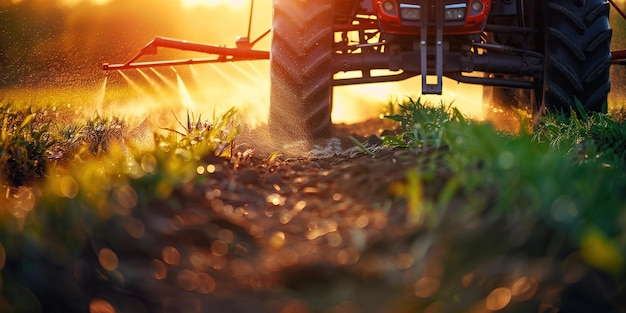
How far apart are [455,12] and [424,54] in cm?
40

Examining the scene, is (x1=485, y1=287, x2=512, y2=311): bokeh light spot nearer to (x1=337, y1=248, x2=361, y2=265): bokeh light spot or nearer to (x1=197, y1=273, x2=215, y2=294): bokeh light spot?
(x1=337, y1=248, x2=361, y2=265): bokeh light spot

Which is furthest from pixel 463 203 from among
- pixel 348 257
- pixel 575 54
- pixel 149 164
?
pixel 575 54

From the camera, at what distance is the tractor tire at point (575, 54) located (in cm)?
638

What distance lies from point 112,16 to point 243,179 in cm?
1013

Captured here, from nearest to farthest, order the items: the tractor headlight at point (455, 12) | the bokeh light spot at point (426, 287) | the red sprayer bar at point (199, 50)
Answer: the bokeh light spot at point (426, 287) → the tractor headlight at point (455, 12) → the red sprayer bar at point (199, 50)

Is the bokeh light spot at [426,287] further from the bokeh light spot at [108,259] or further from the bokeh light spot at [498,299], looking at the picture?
the bokeh light spot at [108,259]

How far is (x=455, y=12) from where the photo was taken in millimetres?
6023

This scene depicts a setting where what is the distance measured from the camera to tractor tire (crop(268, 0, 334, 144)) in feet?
20.2

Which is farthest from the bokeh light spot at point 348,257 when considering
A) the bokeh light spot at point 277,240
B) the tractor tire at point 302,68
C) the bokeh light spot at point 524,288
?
the tractor tire at point 302,68

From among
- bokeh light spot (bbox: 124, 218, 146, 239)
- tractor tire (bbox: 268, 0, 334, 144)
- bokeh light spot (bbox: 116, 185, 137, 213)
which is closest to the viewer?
bokeh light spot (bbox: 124, 218, 146, 239)

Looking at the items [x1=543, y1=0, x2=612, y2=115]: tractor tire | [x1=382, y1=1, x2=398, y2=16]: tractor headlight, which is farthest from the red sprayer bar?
[x1=543, y1=0, x2=612, y2=115]: tractor tire

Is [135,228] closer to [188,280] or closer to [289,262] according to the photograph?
[188,280]

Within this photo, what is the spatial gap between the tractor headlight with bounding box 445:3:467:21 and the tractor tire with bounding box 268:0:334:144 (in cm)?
82

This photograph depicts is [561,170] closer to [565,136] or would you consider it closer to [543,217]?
[543,217]
